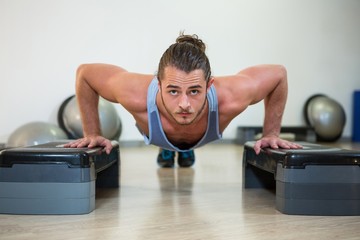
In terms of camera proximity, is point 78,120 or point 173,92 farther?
point 78,120

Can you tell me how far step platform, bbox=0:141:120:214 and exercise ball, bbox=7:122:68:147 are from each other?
182 centimetres

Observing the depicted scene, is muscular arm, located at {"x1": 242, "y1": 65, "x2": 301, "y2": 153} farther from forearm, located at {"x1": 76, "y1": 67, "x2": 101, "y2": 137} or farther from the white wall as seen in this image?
the white wall

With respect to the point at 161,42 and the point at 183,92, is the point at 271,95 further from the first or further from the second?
the point at 161,42

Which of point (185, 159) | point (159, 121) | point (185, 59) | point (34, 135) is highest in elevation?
point (185, 59)

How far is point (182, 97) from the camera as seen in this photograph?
A: 1.52 meters

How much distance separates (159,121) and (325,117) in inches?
158

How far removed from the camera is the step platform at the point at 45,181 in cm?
147

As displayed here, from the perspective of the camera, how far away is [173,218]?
1475 millimetres

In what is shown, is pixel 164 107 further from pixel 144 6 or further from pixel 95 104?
pixel 144 6

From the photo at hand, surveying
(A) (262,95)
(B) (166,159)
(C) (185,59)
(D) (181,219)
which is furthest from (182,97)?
(B) (166,159)

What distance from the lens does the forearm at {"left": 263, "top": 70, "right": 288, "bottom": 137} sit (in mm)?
1941

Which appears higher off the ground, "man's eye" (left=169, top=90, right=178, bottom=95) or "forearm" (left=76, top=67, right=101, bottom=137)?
"man's eye" (left=169, top=90, right=178, bottom=95)

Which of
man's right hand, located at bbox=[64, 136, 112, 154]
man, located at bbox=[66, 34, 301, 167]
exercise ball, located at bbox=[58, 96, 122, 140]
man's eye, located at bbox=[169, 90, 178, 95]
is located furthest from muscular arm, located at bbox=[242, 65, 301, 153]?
exercise ball, located at bbox=[58, 96, 122, 140]

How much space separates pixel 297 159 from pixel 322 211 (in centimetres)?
23
